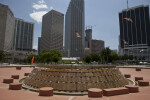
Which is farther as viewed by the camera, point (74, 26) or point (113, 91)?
point (74, 26)

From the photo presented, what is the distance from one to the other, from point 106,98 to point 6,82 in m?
15.2

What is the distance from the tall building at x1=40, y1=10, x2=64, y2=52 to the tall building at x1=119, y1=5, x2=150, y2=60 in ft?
339

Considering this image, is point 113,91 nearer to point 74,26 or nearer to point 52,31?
point 74,26

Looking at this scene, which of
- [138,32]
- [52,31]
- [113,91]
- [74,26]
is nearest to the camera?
[113,91]

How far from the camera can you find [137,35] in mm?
163750

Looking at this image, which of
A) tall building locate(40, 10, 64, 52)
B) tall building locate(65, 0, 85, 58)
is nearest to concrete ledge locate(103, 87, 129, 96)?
tall building locate(65, 0, 85, 58)

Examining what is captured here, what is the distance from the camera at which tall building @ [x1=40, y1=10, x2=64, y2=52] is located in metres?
180

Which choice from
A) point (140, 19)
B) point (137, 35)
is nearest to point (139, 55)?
point (137, 35)

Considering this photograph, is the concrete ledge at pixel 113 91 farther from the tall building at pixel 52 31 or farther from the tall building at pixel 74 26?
the tall building at pixel 52 31

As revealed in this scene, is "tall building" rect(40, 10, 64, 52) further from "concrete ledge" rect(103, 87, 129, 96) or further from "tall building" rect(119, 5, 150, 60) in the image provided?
"concrete ledge" rect(103, 87, 129, 96)

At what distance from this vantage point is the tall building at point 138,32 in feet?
515

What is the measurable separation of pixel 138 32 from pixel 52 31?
138693mm

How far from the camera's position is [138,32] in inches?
6422

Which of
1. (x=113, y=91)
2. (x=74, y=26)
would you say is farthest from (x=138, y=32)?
(x=113, y=91)
